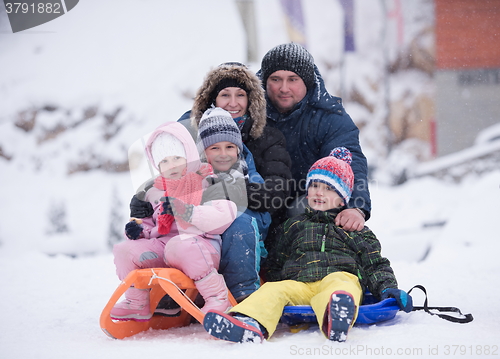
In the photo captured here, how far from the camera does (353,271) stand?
1915 millimetres

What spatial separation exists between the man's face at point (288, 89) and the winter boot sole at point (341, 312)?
1.25m

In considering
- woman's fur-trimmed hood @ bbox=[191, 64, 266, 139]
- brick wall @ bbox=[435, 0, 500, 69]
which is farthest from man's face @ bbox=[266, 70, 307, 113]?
brick wall @ bbox=[435, 0, 500, 69]

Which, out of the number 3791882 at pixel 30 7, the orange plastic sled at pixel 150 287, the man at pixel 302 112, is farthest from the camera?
the number 3791882 at pixel 30 7

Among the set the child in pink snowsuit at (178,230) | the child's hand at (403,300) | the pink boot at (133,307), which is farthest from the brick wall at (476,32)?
the pink boot at (133,307)

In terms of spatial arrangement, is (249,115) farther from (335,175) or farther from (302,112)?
(335,175)

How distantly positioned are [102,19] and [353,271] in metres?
8.71

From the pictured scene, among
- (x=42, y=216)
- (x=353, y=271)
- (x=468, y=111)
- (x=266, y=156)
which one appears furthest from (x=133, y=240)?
(x=468, y=111)

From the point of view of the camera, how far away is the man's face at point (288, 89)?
99.2 inches

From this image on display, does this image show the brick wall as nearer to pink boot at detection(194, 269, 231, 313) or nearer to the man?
the man

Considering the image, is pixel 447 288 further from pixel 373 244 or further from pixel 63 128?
pixel 63 128

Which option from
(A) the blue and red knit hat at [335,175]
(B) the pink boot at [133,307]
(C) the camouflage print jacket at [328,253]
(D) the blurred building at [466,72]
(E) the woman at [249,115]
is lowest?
(B) the pink boot at [133,307]

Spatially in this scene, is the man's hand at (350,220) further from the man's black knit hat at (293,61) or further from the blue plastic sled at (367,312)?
the man's black knit hat at (293,61)

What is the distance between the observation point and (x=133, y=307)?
1783 mm

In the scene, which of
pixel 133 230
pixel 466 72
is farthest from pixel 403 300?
pixel 466 72
